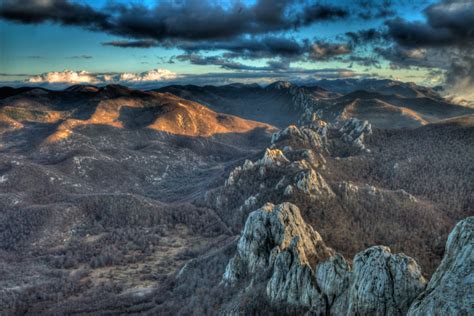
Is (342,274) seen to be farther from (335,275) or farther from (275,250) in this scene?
(275,250)

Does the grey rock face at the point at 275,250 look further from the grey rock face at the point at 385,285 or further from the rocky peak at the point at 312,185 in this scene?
the rocky peak at the point at 312,185

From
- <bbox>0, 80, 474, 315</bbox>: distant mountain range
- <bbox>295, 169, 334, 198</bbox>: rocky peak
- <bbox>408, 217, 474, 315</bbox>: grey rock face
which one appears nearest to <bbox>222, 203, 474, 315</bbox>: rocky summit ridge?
<bbox>408, 217, 474, 315</bbox>: grey rock face

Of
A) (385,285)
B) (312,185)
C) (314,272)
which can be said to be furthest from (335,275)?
(312,185)

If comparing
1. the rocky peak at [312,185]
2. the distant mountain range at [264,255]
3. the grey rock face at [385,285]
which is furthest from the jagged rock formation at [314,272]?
the rocky peak at [312,185]

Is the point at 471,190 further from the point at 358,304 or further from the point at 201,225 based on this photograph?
the point at 358,304

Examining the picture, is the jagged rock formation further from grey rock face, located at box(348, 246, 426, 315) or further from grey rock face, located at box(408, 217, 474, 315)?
grey rock face, located at box(408, 217, 474, 315)

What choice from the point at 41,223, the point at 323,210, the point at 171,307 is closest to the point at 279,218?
the point at 171,307
